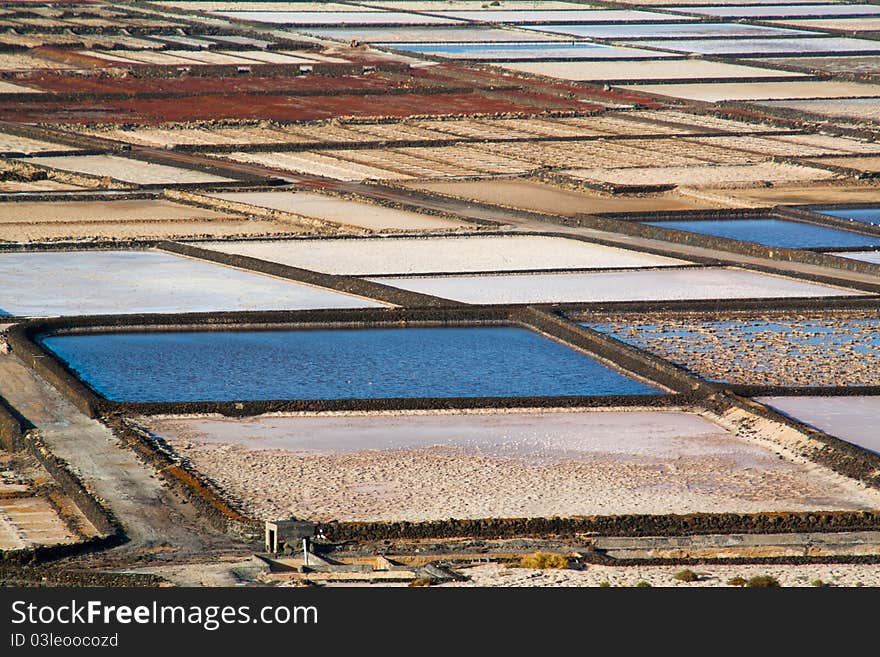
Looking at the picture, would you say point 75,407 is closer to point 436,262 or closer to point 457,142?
point 436,262

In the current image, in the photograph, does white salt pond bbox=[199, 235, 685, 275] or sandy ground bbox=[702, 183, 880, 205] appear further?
sandy ground bbox=[702, 183, 880, 205]

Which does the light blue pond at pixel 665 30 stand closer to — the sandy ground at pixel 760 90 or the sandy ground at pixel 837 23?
the sandy ground at pixel 837 23

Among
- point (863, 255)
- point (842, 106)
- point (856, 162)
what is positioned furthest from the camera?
point (842, 106)

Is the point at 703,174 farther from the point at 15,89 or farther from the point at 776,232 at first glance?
the point at 15,89

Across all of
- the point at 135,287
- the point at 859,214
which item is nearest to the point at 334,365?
the point at 135,287

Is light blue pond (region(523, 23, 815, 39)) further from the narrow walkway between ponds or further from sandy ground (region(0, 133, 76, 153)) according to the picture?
the narrow walkway between ponds

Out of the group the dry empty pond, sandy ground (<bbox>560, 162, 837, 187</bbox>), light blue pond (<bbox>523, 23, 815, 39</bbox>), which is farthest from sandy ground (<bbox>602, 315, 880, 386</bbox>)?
light blue pond (<bbox>523, 23, 815, 39</bbox>)

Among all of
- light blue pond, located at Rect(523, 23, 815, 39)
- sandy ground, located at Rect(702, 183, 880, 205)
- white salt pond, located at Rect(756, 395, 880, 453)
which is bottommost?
white salt pond, located at Rect(756, 395, 880, 453)

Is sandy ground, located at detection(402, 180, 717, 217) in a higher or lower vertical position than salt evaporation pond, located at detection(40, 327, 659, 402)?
higher
